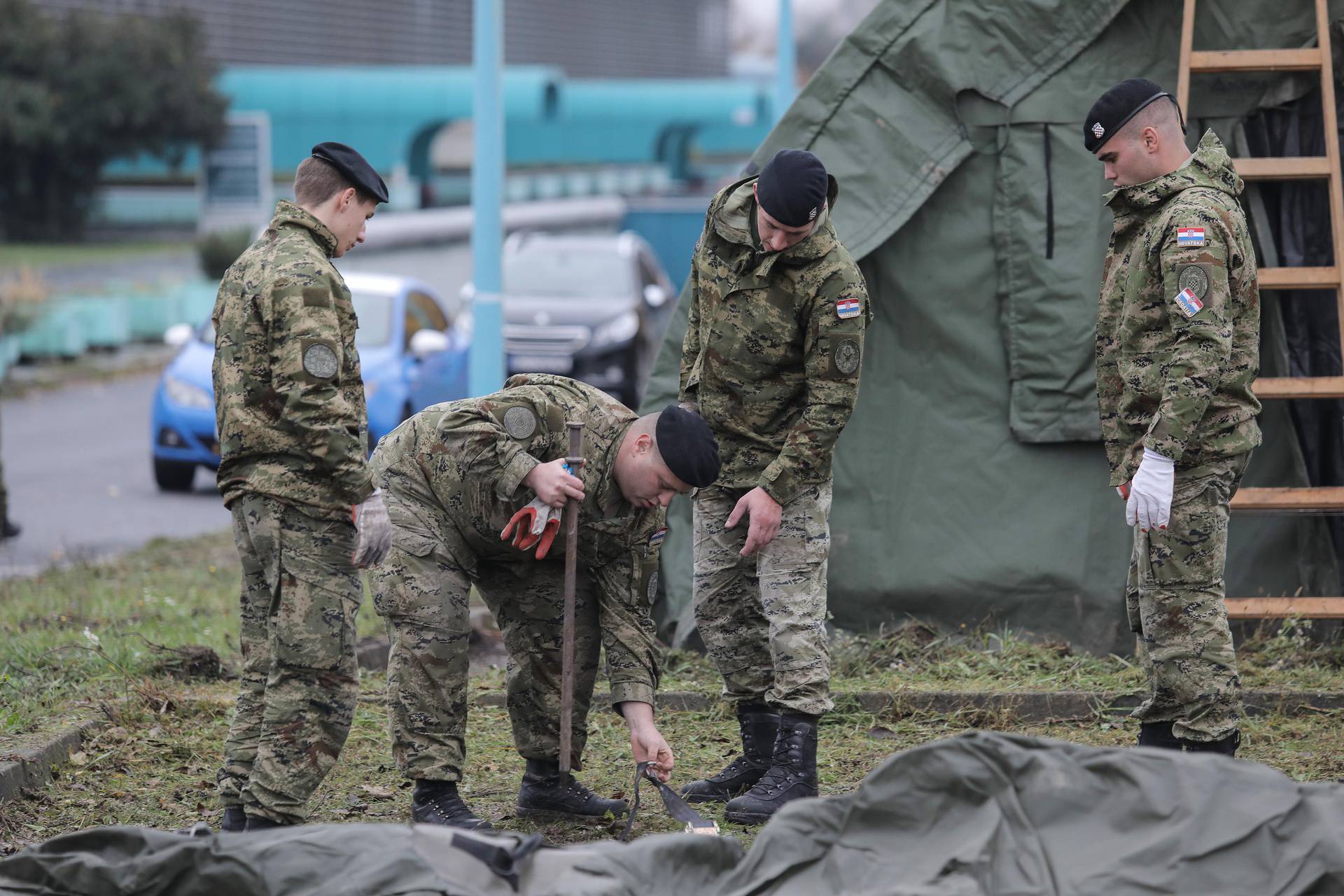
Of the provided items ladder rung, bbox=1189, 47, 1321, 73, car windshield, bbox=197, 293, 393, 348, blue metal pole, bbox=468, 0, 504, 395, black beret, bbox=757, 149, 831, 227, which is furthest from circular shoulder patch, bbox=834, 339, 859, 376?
car windshield, bbox=197, 293, 393, 348

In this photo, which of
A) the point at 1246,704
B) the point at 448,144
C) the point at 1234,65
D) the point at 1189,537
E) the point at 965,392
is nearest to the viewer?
the point at 1189,537

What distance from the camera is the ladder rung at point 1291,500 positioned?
18.4 feet

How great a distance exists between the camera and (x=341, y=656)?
4.14m

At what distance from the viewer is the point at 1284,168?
19.1 ft

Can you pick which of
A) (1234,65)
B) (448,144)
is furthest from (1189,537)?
(448,144)

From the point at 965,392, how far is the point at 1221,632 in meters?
2.13

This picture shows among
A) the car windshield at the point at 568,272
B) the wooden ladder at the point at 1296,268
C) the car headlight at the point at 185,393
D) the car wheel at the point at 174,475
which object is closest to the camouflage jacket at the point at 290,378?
the wooden ladder at the point at 1296,268

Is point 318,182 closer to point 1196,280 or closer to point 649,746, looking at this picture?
point 649,746

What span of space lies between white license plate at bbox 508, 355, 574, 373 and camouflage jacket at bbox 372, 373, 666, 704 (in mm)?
9822

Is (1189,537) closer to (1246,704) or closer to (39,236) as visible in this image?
(1246,704)

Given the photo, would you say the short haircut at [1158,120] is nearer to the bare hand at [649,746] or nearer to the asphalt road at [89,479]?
the bare hand at [649,746]

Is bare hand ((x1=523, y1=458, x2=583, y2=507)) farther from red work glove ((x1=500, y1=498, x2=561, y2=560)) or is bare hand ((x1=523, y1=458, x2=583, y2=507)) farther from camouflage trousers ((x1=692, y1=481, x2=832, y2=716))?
camouflage trousers ((x1=692, y1=481, x2=832, y2=716))

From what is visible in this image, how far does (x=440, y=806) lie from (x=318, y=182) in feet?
5.93

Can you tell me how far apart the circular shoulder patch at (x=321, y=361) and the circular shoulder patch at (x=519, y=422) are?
486 mm
